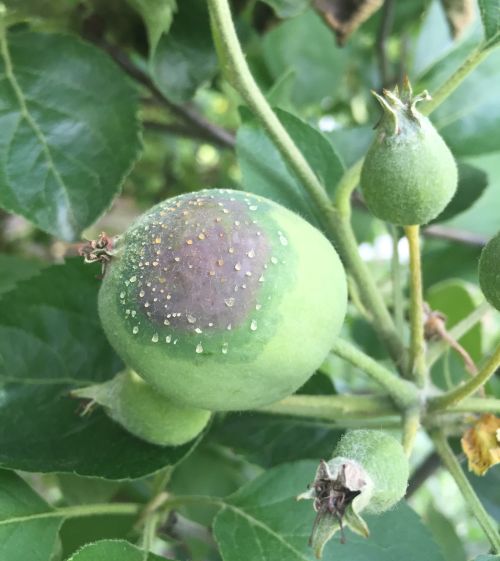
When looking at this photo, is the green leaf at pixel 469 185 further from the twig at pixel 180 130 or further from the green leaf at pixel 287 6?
the twig at pixel 180 130

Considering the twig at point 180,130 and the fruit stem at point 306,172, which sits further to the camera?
the twig at point 180,130

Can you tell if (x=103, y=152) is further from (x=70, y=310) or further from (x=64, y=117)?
(x=70, y=310)

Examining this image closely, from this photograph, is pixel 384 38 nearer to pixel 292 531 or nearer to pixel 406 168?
pixel 406 168

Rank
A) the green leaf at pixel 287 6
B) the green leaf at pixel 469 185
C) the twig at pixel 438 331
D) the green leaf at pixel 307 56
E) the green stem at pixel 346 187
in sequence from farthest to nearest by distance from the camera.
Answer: the green leaf at pixel 307 56, the green leaf at pixel 469 185, the green leaf at pixel 287 6, the twig at pixel 438 331, the green stem at pixel 346 187

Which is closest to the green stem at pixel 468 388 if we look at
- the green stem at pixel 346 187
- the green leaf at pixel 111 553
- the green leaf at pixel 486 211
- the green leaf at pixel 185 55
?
the green stem at pixel 346 187

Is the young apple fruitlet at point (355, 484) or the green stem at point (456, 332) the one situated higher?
the green stem at point (456, 332)
